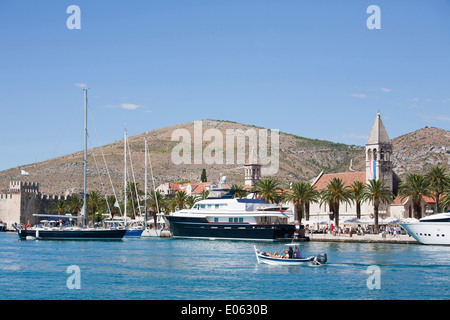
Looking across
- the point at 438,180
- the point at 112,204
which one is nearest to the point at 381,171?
the point at 438,180

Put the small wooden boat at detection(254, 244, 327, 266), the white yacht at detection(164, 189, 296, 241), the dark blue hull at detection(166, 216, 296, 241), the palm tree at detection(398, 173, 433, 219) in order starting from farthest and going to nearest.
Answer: the palm tree at detection(398, 173, 433, 219), the white yacht at detection(164, 189, 296, 241), the dark blue hull at detection(166, 216, 296, 241), the small wooden boat at detection(254, 244, 327, 266)

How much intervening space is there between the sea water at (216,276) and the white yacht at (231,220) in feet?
50.0

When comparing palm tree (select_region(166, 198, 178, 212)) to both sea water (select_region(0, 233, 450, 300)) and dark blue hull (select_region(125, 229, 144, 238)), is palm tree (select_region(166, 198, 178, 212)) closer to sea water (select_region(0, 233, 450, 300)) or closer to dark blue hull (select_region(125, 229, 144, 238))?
dark blue hull (select_region(125, 229, 144, 238))

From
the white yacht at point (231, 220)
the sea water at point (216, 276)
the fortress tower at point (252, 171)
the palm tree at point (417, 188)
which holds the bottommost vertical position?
the sea water at point (216, 276)

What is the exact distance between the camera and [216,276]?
3691 cm

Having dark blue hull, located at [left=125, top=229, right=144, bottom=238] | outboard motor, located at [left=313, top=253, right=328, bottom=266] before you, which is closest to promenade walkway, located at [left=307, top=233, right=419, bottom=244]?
dark blue hull, located at [left=125, top=229, right=144, bottom=238]

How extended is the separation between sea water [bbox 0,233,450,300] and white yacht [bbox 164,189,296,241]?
1525cm

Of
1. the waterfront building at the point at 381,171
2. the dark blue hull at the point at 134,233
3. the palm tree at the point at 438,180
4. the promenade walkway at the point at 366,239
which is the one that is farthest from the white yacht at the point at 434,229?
the dark blue hull at the point at 134,233

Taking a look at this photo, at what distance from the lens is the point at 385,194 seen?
7281cm

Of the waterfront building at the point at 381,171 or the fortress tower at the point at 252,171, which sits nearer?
the waterfront building at the point at 381,171

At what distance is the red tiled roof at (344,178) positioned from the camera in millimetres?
96006

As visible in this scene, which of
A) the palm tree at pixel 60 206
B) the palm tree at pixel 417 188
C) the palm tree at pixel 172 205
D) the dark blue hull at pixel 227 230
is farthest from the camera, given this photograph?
the palm tree at pixel 60 206

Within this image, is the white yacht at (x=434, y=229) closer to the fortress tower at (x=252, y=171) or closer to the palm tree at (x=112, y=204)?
the palm tree at (x=112, y=204)

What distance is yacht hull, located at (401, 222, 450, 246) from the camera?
194ft
